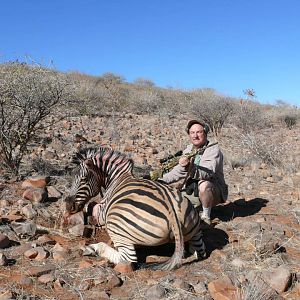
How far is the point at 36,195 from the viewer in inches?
222

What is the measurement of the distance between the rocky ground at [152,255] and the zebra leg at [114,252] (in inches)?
2.9

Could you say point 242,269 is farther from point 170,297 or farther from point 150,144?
point 150,144

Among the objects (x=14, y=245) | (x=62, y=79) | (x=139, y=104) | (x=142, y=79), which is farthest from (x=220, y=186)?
(x=142, y=79)

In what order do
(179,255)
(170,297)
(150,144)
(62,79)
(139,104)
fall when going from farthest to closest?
(139,104) → (150,144) → (62,79) → (179,255) → (170,297)

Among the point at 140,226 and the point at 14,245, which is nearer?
the point at 140,226

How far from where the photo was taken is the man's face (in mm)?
5340

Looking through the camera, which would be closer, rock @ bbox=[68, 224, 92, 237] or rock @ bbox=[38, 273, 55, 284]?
rock @ bbox=[38, 273, 55, 284]

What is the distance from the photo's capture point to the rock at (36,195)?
18.5 ft

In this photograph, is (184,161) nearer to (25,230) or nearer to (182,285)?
(182,285)

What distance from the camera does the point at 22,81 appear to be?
6.73 meters

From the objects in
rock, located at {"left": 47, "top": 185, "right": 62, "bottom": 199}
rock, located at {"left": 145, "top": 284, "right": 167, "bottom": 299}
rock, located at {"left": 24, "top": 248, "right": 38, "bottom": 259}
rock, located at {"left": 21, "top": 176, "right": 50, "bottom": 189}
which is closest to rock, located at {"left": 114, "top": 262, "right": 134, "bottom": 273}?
rock, located at {"left": 145, "top": 284, "right": 167, "bottom": 299}

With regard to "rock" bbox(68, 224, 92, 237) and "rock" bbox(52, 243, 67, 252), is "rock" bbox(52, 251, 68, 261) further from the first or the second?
"rock" bbox(68, 224, 92, 237)

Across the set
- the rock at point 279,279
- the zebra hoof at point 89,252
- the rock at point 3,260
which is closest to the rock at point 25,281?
the rock at point 3,260

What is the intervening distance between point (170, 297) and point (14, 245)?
5.94 ft
